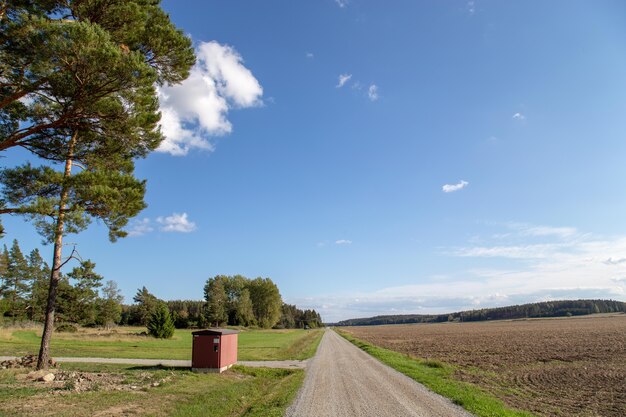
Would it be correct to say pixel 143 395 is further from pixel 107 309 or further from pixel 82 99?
pixel 107 309

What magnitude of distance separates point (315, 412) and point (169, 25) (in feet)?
50.0

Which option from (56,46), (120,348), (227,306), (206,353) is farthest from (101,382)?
(227,306)

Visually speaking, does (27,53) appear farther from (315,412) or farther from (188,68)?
(315,412)

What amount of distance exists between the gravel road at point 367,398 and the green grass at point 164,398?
85cm

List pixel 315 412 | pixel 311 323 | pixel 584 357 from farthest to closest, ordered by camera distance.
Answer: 1. pixel 311 323
2. pixel 584 357
3. pixel 315 412

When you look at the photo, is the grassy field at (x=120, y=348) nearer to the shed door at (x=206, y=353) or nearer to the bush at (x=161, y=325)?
the bush at (x=161, y=325)

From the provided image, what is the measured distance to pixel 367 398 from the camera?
14664mm

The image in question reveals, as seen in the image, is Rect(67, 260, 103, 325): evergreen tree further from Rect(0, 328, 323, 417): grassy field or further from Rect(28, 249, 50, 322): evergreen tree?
Rect(0, 328, 323, 417): grassy field

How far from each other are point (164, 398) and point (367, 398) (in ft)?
23.8

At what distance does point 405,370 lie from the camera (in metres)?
22.6

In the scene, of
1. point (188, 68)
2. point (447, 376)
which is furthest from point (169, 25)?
point (447, 376)

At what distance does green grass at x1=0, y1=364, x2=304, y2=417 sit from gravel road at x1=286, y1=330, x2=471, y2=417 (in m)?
0.85

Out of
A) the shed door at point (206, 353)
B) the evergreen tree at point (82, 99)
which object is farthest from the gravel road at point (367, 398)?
the evergreen tree at point (82, 99)

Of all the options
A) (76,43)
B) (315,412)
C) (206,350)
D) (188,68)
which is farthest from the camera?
(206,350)
